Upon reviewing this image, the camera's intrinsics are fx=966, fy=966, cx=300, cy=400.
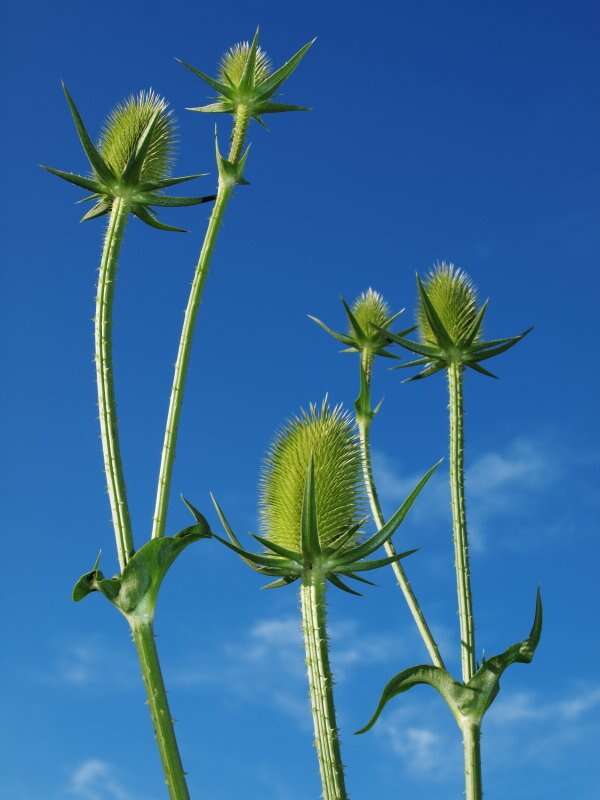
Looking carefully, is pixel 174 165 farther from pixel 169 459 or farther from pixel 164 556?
pixel 164 556

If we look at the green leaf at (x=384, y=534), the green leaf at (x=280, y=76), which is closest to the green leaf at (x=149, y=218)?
the green leaf at (x=280, y=76)

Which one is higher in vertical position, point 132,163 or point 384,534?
point 132,163

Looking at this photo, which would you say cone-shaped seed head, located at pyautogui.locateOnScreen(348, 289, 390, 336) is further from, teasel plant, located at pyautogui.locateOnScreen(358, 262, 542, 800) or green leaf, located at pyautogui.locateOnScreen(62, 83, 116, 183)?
green leaf, located at pyautogui.locateOnScreen(62, 83, 116, 183)

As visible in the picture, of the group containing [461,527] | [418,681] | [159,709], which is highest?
[461,527]

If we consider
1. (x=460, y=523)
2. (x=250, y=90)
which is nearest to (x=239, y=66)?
(x=250, y=90)

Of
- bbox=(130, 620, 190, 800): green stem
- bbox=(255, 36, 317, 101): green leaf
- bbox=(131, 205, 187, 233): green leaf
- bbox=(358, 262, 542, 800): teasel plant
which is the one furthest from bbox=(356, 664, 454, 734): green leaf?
bbox=(255, 36, 317, 101): green leaf

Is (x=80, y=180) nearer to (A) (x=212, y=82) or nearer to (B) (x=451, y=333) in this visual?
(A) (x=212, y=82)

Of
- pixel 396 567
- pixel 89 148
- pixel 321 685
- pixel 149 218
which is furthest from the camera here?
pixel 396 567
